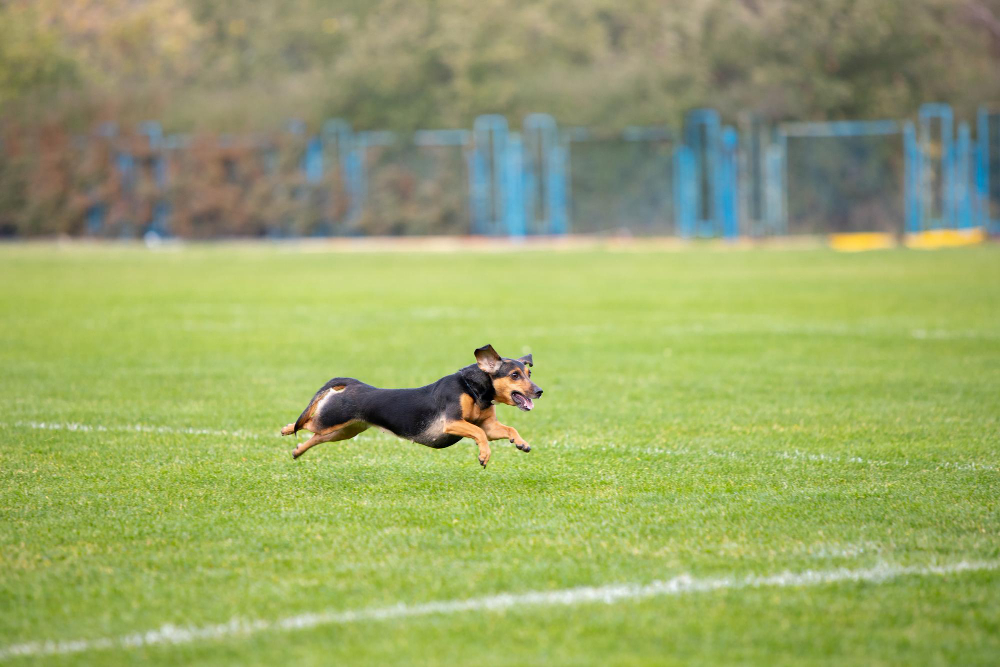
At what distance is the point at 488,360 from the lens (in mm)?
6102

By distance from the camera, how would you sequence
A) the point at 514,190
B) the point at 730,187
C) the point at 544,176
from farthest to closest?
the point at 544,176 → the point at 514,190 → the point at 730,187

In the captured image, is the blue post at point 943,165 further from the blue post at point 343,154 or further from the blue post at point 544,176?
the blue post at point 343,154

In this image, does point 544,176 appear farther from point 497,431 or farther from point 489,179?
point 497,431

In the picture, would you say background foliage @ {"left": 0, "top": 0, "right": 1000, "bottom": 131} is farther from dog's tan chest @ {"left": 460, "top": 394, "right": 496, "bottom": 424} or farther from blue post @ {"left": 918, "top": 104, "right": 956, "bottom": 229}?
dog's tan chest @ {"left": 460, "top": 394, "right": 496, "bottom": 424}

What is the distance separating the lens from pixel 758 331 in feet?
46.6

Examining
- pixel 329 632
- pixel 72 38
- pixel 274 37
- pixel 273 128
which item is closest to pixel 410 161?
pixel 273 128

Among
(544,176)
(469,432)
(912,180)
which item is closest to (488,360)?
(469,432)

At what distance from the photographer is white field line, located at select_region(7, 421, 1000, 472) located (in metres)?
6.98

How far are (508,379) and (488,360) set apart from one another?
142 mm

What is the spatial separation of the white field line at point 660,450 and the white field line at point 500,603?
2.07 meters

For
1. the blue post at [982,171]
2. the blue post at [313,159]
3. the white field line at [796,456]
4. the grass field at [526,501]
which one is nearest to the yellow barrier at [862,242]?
the blue post at [982,171]

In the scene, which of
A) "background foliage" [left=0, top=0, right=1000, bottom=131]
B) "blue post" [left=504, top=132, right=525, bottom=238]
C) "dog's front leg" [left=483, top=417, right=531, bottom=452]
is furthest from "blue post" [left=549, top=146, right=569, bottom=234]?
"dog's front leg" [left=483, top=417, right=531, bottom=452]

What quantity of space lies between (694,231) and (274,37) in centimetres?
2574

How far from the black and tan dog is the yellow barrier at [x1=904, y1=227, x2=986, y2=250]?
2690 cm
